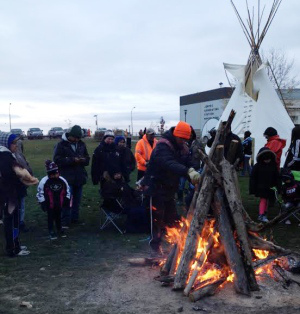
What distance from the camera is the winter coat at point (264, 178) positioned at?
7.91 meters

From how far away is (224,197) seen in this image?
4656 millimetres

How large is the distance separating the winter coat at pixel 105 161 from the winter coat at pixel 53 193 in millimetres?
973

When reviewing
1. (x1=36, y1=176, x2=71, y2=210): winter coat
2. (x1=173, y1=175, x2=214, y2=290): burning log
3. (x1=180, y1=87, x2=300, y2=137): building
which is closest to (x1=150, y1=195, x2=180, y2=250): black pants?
(x1=173, y1=175, x2=214, y2=290): burning log

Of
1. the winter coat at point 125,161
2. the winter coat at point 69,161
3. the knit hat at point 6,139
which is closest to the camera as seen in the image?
the knit hat at point 6,139

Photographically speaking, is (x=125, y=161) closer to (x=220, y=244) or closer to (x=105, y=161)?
(x=105, y=161)

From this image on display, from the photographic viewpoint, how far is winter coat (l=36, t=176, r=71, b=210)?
704 centimetres

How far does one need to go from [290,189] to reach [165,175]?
10.9ft

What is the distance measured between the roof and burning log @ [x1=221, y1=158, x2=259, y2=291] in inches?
1416

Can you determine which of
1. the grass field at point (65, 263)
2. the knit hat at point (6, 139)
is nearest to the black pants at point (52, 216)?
the grass field at point (65, 263)

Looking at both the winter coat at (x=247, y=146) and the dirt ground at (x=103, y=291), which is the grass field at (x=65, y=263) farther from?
Result: the winter coat at (x=247, y=146)

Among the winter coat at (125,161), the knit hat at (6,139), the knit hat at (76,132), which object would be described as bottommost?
the winter coat at (125,161)

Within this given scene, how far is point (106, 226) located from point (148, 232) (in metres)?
0.92

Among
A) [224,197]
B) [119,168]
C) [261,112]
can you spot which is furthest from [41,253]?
[261,112]

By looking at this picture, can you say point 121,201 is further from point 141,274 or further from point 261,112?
point 261,112
